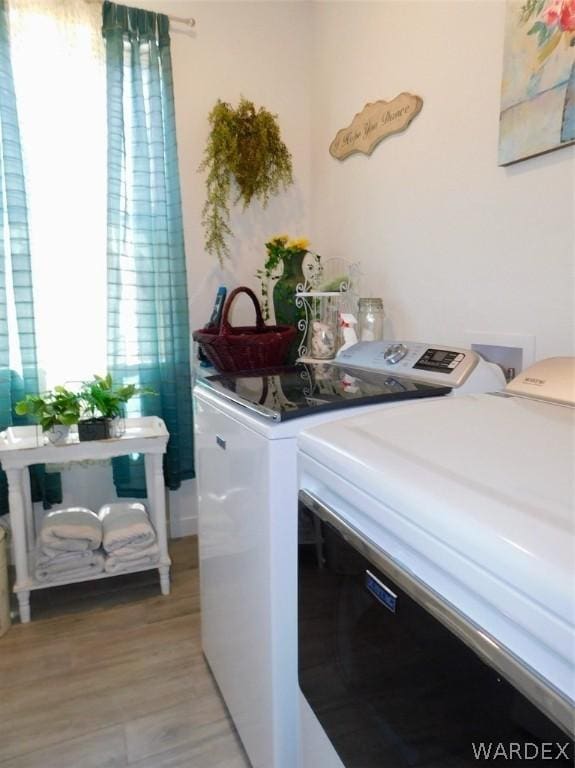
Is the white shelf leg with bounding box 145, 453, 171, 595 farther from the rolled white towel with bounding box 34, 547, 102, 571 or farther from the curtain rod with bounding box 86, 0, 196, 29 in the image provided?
the curtain rod with bounding box 86, 0, 196, 29

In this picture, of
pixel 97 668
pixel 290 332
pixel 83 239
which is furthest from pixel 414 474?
pixel 83 239

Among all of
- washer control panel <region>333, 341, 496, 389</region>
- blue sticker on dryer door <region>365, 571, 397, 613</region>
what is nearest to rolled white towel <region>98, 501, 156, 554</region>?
washer control panel <region>333, 341, 496, 389</region>

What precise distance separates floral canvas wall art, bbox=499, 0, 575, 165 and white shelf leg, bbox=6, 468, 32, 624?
5.96 ft

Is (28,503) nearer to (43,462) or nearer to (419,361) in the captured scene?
(43,462)

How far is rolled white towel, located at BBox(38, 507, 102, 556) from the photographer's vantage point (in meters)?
1.77

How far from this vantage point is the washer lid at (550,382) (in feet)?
2.85

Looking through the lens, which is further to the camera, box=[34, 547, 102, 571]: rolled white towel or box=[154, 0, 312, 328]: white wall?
box=[154, 0, 312, 328]: white wall

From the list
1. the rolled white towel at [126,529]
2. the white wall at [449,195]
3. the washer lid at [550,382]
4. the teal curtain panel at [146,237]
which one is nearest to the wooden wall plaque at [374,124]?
the white wall at [449,195]

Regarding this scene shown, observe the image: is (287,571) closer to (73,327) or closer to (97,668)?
(97,668)

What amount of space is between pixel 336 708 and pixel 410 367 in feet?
2.45

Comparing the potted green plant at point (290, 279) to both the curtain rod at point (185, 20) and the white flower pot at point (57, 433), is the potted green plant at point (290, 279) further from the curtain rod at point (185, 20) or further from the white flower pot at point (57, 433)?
the curtain rod at point (185, 20)

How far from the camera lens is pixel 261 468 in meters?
0.96

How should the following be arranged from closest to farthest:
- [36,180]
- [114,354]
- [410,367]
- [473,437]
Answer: [473,437] → [410,367] → [36,180] → [114,354]

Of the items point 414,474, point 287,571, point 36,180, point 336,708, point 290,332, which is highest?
point 36,180
